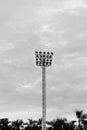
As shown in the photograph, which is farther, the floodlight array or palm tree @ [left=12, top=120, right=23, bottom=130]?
palm tree @ [left=12, top=120, right=23, bottom=130]

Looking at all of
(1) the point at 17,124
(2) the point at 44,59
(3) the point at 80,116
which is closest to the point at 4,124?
(1) the point at 17,124

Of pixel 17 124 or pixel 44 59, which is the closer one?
pixel 44 59

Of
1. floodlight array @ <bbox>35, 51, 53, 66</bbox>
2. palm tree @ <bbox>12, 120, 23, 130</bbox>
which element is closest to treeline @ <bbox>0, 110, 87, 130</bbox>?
palm tree @ <bbox>12, 120, 23, 130</bbox>

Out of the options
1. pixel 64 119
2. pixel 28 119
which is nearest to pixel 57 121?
pixel 64 119

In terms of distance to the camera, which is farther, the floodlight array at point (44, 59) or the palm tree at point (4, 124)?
the palm tree at point (4, 124)

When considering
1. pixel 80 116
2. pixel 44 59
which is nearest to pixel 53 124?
pixel 80 116

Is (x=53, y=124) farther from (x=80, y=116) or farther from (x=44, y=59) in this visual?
(x=44, y=59)

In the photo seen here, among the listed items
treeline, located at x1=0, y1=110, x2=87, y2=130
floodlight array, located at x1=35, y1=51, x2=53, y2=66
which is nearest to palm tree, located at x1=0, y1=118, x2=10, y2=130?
treeline, located at x1=0, y1=110, x2=87, y2=130

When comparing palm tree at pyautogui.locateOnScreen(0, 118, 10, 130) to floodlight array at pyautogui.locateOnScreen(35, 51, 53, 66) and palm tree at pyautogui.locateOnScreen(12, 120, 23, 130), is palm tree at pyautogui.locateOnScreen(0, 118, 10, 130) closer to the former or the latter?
palm tree at pyautogui.locateOnScreen(12, 120, 23, 130)

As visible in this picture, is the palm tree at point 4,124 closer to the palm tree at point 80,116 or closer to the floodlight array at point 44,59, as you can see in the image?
the palm tree at point 80,116

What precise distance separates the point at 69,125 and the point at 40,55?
56.1 m

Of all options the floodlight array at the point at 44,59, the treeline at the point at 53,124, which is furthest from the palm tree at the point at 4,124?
the floodlight array at the point at 44,59

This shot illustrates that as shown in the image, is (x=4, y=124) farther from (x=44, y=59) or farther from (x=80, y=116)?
(x=44, y=59)

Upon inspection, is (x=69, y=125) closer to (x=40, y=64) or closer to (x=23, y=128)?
(x=23, y=128)
